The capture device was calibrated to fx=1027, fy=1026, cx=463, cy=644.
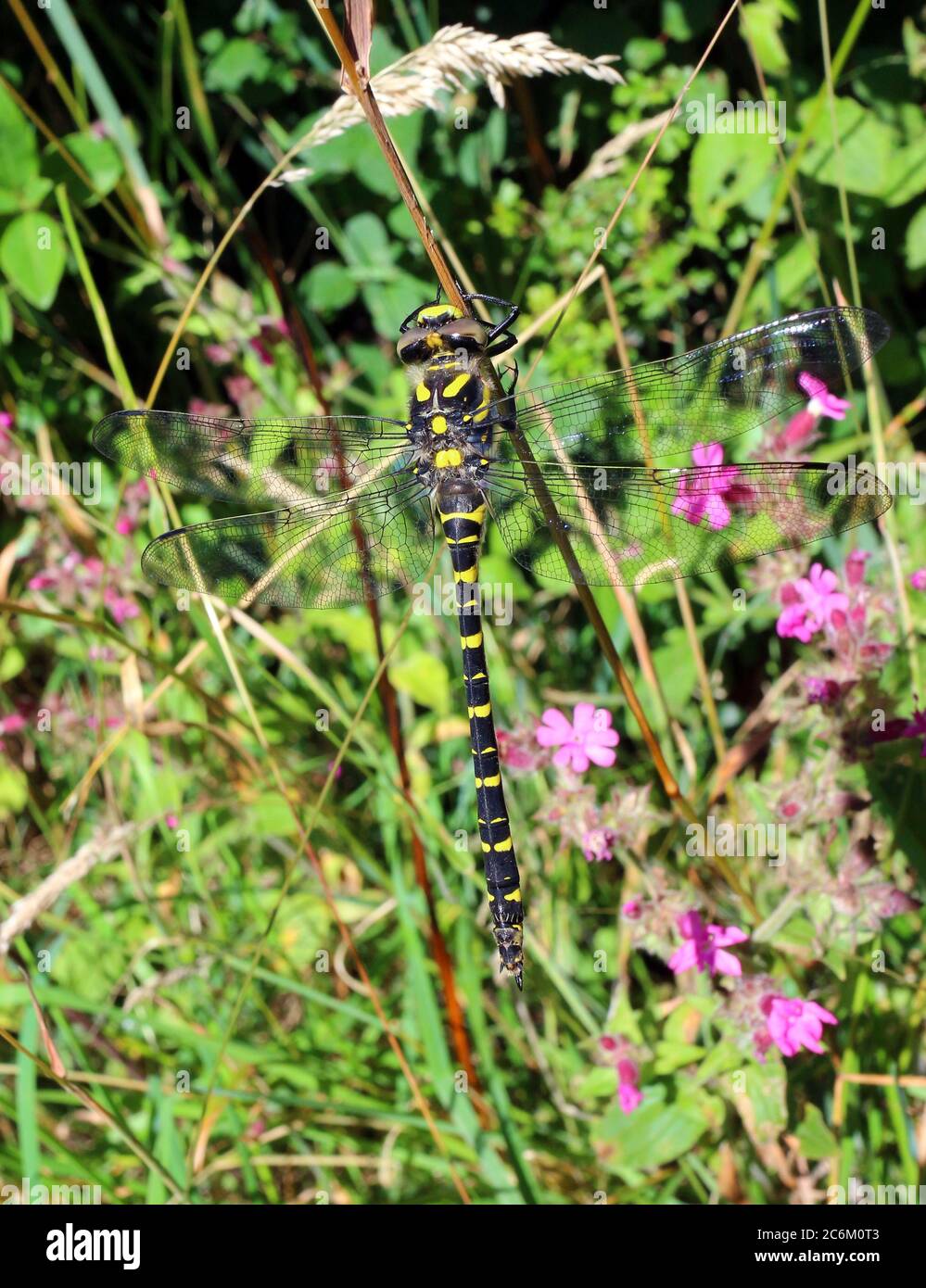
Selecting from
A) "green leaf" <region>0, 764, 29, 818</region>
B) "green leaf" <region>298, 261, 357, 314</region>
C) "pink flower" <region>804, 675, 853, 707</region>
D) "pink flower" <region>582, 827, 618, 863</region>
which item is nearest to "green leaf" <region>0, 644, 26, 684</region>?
"green leaf" <region>0, 764, 29, 818</region>

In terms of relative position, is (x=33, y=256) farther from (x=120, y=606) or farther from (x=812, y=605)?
(x=812, y=605)

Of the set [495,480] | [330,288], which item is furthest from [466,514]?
[330,288]

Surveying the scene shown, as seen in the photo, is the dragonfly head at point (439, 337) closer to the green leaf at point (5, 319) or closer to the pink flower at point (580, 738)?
the pink flower at point (580, 738)

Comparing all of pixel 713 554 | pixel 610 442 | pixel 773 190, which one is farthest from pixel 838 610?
pixel 773 190

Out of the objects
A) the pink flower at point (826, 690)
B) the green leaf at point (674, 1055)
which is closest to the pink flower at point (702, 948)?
the green leaf at point (674, 1055)

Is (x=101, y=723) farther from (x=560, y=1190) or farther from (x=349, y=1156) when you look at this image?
(x=560, y=1190)

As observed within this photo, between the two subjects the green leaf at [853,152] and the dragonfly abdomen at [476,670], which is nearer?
the dragonfly abdomen at [476,670]
